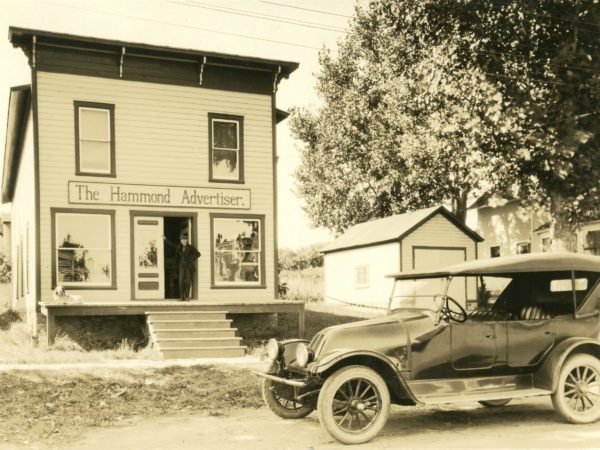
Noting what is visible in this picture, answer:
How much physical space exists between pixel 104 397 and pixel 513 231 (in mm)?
27141

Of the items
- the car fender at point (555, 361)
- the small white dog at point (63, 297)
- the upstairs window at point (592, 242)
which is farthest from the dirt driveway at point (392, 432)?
the upstairs window at point (592, 242)

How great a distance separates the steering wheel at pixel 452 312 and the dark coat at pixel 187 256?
1053cm

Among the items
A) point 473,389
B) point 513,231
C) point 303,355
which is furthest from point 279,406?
point 513,231

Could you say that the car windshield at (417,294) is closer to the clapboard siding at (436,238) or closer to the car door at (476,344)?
the car door at (476,344)

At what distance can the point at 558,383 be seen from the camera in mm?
8352

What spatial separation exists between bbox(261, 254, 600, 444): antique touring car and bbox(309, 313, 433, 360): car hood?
0.4 inches

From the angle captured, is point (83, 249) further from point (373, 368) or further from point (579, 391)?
Result: point (579, 391)

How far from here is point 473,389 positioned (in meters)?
8.17

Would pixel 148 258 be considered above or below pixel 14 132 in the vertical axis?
below

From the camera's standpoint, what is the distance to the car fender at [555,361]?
8.36m

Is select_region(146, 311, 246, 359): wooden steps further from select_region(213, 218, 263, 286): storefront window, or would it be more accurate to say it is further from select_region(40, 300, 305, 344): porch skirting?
select_region(213, 218, 263, 286): storefront window

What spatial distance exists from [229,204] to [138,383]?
816cm

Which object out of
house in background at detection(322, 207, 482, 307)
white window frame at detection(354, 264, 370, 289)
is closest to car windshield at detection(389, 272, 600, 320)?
house in background at detection(322, 207, 482, 307)

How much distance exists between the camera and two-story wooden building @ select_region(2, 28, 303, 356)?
16.9 m
